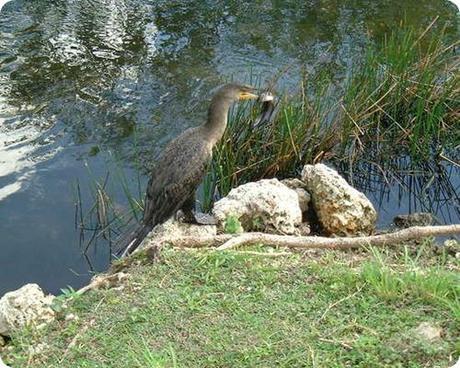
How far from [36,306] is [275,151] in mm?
Result: 3138

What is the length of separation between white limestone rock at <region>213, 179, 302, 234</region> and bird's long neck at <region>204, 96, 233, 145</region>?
0.49m

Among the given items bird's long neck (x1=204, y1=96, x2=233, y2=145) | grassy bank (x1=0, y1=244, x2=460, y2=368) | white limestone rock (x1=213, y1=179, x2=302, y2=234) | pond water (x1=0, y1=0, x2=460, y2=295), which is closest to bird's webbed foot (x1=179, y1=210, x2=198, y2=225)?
white limestone rock (x1=213, y1=179, x2=302, y2=234)

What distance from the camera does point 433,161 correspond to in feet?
24.5

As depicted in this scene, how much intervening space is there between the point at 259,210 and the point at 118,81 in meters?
4.29

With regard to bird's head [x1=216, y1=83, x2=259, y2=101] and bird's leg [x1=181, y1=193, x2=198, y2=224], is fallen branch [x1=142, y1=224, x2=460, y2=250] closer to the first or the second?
bird's leg [x1=181, y1=193, x2=198, y2=224]

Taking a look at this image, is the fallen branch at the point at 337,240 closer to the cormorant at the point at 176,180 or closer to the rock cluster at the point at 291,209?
the rock cluster at the point at 291,209

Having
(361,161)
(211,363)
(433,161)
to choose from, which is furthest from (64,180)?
(211,363)

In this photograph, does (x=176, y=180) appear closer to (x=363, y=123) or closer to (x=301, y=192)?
(x=301, y=192)

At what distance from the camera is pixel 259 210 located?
17.6 ft

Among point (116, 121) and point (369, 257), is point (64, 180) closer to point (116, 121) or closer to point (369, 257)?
point (116, 121)

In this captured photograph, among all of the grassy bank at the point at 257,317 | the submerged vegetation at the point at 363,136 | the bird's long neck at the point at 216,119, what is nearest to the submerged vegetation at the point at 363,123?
the submerged vegetation at the point at 363,136

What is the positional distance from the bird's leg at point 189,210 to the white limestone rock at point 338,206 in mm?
980

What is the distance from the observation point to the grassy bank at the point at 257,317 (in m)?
3.35

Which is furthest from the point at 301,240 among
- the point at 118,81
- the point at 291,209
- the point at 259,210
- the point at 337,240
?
the point at 118,81
